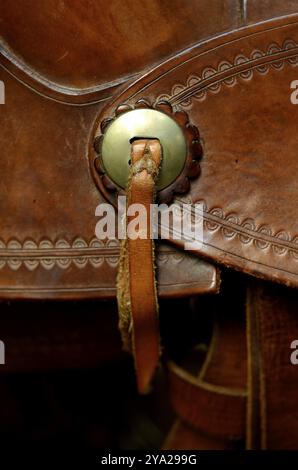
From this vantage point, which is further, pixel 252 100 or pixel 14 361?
pixel 14 361

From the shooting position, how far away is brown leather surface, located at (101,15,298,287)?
589mm

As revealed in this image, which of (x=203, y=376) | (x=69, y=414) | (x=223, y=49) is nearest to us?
(x=223, y=49)

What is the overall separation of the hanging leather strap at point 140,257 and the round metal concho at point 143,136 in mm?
11

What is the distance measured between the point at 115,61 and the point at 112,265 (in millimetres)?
225

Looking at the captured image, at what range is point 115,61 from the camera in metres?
0.60

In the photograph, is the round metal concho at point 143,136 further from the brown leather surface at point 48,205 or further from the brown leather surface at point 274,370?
the brown leather surface at point 274,370

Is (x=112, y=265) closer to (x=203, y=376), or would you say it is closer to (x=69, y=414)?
(x=203, y=376)

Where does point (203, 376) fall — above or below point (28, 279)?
below

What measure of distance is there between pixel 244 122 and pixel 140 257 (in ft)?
0.61

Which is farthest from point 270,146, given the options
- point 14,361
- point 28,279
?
point 14,361

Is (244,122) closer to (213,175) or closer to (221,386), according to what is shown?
(213,175)

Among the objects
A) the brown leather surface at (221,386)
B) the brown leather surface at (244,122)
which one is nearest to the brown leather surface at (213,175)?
the brown leather surface at (244,122)

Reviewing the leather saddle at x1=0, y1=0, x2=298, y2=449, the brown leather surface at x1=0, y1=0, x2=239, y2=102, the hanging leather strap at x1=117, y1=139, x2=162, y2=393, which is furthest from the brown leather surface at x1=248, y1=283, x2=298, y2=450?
the brown leather surface at x1=0, y1=0, x2=239, y2=102

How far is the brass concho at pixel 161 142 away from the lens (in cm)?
58
